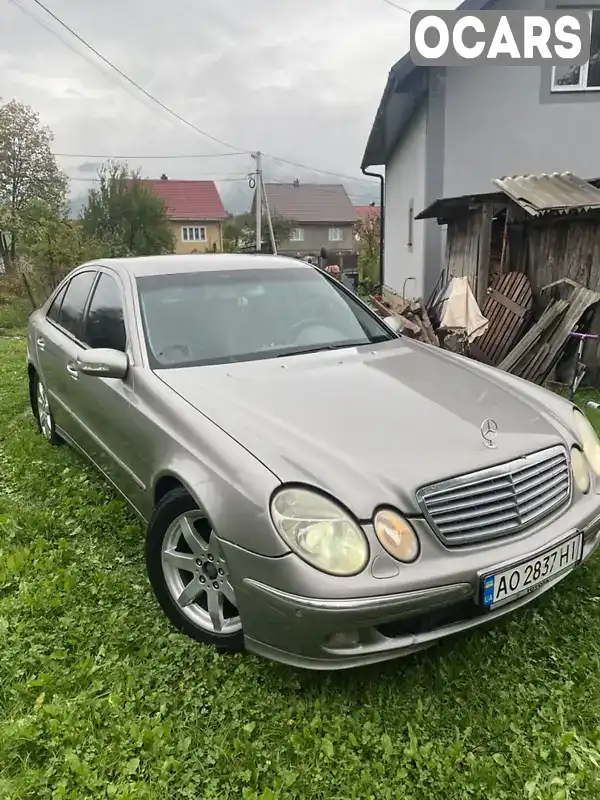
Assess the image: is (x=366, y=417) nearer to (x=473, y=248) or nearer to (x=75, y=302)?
(x=75, y=302)

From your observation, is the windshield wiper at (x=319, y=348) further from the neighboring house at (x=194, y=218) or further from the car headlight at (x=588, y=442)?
the neighboring house at (x=194, y=218)

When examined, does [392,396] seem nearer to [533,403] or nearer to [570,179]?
[533,403]

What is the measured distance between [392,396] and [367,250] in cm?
2917

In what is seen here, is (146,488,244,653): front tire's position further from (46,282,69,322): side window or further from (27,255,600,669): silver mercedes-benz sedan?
(46,282,69,322): side window

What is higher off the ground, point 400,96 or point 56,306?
point 400,96

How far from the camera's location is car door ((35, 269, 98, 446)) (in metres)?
3.97

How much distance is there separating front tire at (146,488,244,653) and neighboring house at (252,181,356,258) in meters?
53.1

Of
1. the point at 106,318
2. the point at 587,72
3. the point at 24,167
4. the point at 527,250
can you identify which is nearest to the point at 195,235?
the point at 24,167

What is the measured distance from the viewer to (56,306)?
4625 millimetres

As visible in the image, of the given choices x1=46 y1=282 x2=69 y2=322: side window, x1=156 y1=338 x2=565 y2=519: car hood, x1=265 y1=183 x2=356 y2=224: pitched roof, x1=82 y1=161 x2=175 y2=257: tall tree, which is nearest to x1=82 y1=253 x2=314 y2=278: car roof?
x1=46 y1=282 x2=69 y2=322: side window

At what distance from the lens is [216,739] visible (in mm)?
2125

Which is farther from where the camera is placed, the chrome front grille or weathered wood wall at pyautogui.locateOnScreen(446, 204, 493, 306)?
weathered wood wall at pyautogui.locateOnScreen(446, 204, 493, 306)

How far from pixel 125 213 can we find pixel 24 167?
5788mm
